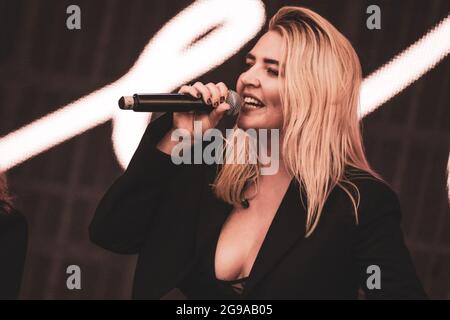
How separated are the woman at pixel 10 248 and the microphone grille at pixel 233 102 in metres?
0.67

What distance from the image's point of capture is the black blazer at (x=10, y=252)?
2088mm

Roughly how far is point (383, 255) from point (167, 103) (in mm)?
620

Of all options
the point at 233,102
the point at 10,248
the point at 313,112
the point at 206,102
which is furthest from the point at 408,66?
the point at 10,248

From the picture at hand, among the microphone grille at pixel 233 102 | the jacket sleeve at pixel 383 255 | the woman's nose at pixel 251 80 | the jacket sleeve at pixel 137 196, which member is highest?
the woman's nose at pixel 251 80

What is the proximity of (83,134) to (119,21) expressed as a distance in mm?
403

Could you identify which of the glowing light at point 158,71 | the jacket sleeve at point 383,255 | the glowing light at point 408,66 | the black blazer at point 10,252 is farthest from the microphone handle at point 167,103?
the glowing light at point 408,66

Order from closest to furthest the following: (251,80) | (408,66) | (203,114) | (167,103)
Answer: (167,103)
(203,114)
(251,80)
(408,66)

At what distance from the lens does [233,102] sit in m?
1.94

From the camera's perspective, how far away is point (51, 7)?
→ 2.71m

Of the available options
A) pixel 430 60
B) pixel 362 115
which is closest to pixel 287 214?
pixel 362 115

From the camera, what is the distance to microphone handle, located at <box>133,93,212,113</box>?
1771 mm

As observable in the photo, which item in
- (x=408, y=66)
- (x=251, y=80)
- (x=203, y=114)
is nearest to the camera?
(x=203, y=114)

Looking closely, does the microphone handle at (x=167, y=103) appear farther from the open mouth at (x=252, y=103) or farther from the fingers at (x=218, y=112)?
the open mouth at (x=252, y=103)

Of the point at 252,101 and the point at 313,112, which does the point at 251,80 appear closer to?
the point at 252,101
